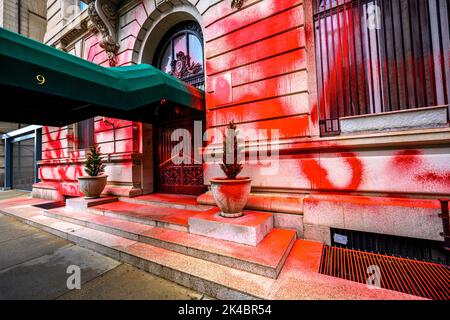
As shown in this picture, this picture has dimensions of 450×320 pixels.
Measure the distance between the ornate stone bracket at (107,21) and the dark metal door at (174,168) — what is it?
143 inches

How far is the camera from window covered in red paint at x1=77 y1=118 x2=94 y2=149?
28.9 ft

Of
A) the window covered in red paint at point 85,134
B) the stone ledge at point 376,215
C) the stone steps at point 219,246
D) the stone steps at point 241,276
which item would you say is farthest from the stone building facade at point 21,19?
the stone ledge at point 376,215

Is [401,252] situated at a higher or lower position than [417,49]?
lower

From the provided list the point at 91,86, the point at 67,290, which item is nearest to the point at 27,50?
the point at 91,86

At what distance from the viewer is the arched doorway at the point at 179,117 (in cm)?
658

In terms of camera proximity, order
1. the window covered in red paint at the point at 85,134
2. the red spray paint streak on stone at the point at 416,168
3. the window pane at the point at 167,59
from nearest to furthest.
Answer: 1. the red spray paint streak on stone at the point at 416,168
2. the window pane at the point at 167,59
3. the window covered in red paint at the point at 85,134

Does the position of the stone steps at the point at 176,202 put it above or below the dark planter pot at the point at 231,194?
below

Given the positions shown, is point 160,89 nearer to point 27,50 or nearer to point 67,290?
point 27,50

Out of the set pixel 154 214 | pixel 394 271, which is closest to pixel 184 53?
pixel 154 214

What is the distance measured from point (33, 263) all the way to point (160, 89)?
4150 mm

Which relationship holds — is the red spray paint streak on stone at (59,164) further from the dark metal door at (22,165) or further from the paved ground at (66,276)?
the dark metal door at (22,165)

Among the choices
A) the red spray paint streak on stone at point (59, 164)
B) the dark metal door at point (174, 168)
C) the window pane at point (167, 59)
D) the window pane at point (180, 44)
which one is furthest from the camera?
the red spray paint streak on stone at point (59, 164)

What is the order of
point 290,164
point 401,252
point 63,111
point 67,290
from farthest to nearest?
point 63,111 → point 290,164 → point 401,252 → point 67,290

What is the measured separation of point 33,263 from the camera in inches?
137
